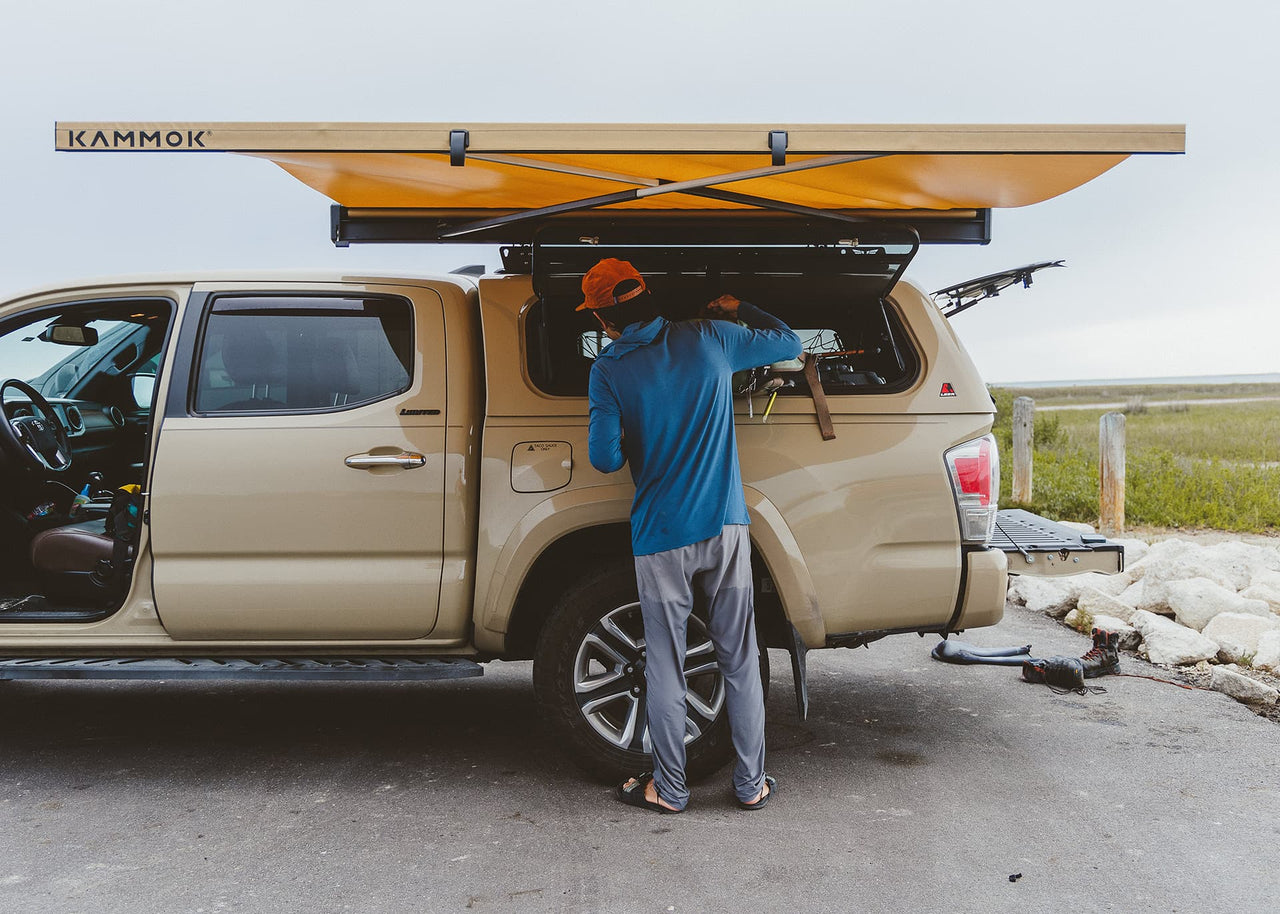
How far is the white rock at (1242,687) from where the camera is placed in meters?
5.32

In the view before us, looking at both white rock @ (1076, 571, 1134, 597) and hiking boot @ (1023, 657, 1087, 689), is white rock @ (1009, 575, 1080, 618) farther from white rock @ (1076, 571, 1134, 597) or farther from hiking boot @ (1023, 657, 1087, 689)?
hiking boot @ (1023, 657, 1087, 689)

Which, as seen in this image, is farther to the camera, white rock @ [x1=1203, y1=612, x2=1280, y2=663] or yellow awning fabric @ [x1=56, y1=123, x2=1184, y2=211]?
white rock @ [x1=1203, y1=612, x2=1280, y2=663]

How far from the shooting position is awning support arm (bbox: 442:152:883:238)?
3.65 m

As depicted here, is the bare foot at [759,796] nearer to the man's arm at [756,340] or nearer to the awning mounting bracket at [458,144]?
the man's arm at [756,340]

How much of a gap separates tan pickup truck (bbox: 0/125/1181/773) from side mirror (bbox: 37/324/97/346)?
0.51 metres

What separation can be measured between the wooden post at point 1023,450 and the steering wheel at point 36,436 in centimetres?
934

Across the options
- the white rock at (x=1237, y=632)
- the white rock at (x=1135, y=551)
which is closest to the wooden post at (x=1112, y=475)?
the white rock at (x=1135, y=551)

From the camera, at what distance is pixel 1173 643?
609 centimetres

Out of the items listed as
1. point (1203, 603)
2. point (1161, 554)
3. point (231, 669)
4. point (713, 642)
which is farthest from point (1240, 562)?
point (231, 669)

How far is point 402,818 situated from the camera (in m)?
3.92

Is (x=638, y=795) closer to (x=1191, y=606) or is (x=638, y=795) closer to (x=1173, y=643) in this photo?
(x=1173, y=643)

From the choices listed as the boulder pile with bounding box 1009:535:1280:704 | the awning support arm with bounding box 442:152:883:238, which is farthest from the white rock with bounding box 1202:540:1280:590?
the awning support arm with bounding box 442:152:883:238

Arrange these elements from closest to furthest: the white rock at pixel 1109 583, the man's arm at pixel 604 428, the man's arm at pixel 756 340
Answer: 1. the man's arm at pixel 604 428
2. the man's arm at pixel 756 340
3. the white rock at pixel 1109 583

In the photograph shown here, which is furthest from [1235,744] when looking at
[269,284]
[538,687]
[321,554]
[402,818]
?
[269,284]
